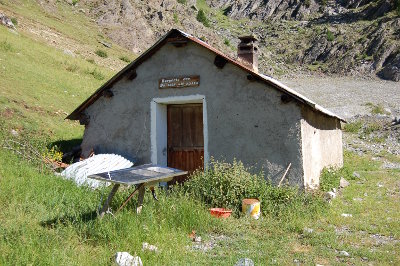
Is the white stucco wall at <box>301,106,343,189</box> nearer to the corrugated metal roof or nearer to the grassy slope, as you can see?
the corrugated metal roof

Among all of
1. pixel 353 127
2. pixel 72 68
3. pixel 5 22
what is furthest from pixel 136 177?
pixel 5 22

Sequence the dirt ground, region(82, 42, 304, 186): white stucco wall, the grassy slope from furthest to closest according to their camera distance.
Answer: the dirt ground < region(82, 42, 304, 186): white stucco wall < the grassy slope

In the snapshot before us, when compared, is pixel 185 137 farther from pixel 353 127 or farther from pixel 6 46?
pixel 353 127

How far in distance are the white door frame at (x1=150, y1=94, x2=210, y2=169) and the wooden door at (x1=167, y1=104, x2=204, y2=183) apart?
0.19 metres

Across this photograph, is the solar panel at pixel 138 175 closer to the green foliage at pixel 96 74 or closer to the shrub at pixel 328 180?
the shrub at pixel 328 180

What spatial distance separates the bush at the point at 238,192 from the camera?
8.37 m

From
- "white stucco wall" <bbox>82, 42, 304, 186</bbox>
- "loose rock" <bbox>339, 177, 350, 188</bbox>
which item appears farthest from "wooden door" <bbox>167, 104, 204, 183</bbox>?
"loose rock" <bbox>339, 177, 350, 188</bbox>

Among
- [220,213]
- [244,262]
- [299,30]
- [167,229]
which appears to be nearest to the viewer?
[244,262]

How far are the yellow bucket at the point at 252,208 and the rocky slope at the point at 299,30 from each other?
39.6 metres

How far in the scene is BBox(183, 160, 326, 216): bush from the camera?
8.37 m

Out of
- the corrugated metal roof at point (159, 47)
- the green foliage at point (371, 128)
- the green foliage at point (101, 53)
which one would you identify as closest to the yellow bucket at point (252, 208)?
the corrugated metal roof at point (159, 47)

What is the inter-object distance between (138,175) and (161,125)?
13.4 feet

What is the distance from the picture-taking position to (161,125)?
35.0 feet

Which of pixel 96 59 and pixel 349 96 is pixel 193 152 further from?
pixel 349 96
